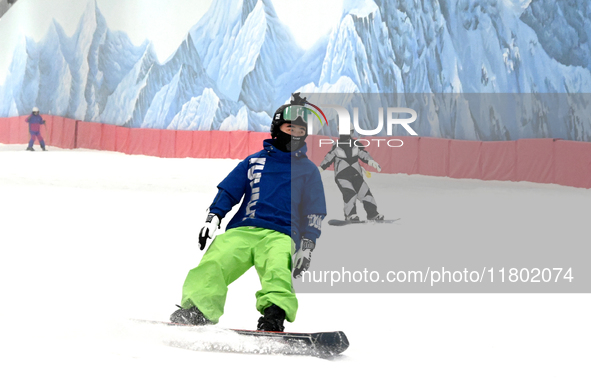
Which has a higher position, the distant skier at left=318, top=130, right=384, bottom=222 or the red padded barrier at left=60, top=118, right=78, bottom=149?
the red padded barrier at left=60, top=118, right=78, bottom=149

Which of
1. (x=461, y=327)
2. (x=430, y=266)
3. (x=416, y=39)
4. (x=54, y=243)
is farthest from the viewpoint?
(x=416, y=39)

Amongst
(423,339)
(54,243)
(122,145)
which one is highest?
(122,145)

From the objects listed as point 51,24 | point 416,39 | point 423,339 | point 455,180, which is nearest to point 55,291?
point 423,339

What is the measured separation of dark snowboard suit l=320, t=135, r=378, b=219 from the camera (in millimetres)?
7289

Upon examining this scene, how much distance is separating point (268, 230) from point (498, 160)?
42.0ft

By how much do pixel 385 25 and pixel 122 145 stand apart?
33.6ft

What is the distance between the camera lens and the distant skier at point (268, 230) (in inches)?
126

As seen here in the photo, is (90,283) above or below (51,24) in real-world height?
below

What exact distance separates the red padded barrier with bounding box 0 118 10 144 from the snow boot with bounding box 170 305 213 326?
25.1 meters

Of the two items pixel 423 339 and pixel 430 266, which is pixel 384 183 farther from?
pixel 423 339

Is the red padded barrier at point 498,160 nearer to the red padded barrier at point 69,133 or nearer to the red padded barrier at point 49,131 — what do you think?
the red padded barrier at point 69,133

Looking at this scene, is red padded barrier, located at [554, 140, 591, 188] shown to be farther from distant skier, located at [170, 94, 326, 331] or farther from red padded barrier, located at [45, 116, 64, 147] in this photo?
red padded barrier, located at [45, 116, 64, 147]

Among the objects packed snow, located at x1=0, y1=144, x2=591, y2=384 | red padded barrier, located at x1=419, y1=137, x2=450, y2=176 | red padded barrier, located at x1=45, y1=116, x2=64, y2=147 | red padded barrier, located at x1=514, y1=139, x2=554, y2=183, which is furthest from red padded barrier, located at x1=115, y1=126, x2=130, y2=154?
packed snow, located at x1=0, y1=144, x2=591, y2=384

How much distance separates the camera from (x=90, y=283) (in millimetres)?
4285
